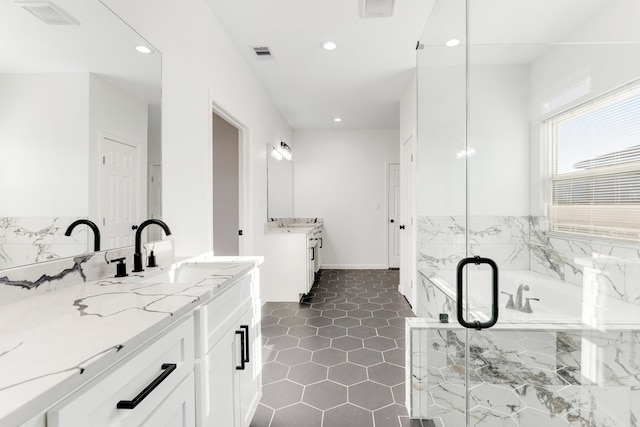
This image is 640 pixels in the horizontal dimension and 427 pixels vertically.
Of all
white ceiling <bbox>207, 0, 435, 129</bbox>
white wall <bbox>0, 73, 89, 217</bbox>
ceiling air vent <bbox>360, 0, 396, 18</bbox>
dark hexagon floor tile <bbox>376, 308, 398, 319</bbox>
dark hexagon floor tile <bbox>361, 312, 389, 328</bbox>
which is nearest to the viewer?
white wall <bbox>0, 73, 89, 217</bbox>

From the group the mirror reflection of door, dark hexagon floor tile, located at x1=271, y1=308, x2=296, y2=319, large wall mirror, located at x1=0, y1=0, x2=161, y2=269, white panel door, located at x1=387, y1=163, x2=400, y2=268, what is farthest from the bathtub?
white panel door, located at x1=387, y1=163, x2=400, y2=268

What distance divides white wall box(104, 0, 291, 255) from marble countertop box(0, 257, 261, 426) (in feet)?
2.65

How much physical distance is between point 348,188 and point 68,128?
16.6 ft

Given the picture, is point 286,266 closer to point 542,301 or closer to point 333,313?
point 333,313

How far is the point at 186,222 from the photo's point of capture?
200 centimetres

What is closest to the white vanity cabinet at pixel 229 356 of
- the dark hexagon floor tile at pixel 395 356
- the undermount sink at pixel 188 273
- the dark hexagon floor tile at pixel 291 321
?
the undermount sink at pixel 188 273

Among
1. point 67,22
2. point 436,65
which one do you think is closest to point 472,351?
point 436,65

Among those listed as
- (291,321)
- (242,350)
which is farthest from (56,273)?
(291,321)

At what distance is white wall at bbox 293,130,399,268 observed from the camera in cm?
589

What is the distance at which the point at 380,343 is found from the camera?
2.65 metres

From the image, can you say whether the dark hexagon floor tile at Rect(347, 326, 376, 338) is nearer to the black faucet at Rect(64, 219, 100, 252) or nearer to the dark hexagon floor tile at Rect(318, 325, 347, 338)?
the dark hexagon floor tile at Rect(318, 325, 347, 338)

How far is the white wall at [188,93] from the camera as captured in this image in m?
1.73

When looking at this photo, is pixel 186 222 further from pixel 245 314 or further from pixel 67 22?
pixel 67 22

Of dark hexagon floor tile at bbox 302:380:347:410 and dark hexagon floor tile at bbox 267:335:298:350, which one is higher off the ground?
dark hexagon floor tile at bbox 267:335:298:350
